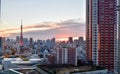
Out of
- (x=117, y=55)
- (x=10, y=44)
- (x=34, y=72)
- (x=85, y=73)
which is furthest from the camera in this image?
(x=10, y=44)

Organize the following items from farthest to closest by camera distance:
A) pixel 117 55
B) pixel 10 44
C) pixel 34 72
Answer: pixel 10 44, pixel 117 55, pixel 34 72

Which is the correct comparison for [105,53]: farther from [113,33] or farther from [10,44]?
[10,44]

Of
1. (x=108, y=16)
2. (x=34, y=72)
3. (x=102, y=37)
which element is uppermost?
(x=108, y=16)

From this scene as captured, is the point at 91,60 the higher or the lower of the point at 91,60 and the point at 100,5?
the lower

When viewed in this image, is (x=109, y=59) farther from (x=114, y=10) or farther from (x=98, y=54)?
(x=114, y=10)

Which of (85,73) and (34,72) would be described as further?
(34,72)

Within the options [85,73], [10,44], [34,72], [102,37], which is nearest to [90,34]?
[102,37]
